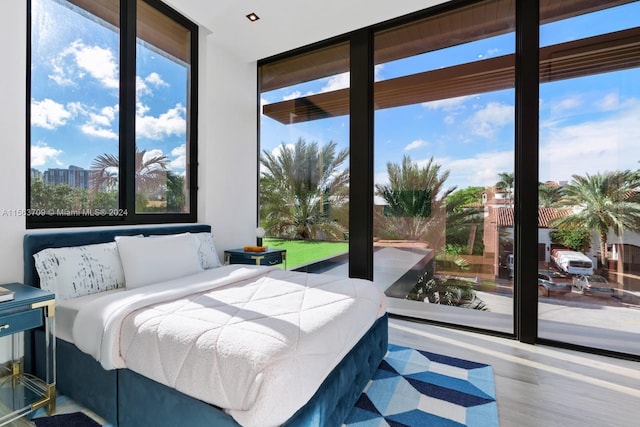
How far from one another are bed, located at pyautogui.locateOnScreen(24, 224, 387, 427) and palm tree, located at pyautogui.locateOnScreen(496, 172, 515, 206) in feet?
5.14

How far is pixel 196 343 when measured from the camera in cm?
128

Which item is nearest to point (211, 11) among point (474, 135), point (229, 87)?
point (229, 87)

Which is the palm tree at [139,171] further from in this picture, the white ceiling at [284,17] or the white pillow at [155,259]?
the white ceiling at [284,17]

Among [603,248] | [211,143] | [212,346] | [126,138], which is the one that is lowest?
[212,346]

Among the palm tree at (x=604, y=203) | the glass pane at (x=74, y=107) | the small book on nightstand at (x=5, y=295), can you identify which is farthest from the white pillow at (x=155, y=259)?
the palm tree at (x=604, y=203)

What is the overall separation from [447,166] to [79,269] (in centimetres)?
313

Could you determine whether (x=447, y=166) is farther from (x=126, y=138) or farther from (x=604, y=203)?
(x=126, y=138)

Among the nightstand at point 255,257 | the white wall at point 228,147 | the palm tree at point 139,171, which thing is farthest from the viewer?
the white wall at point 228,147

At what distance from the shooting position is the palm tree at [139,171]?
2.59m

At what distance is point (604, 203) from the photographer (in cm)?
247

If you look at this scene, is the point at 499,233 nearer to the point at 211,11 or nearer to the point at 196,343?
the point at 196,343

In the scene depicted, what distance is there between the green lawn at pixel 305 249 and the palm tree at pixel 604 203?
2.11 m

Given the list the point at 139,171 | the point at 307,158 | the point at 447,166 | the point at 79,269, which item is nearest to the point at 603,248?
the point at 447,166

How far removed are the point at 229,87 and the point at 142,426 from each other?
342cm
